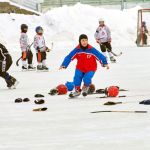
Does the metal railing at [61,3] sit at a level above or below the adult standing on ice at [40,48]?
above

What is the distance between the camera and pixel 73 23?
37.5 meters

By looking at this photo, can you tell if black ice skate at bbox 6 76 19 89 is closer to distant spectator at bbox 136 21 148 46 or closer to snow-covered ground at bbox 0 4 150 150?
snow-covered ground at bbox 0 4 150 150

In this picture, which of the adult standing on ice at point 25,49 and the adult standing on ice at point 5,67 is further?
the adult standing on ice at point 25,49

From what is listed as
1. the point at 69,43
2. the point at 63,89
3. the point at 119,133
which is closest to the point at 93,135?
the point at 119,133

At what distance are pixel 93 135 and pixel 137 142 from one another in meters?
0.62

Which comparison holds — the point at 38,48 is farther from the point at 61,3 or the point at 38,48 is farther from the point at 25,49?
the point at 61,3

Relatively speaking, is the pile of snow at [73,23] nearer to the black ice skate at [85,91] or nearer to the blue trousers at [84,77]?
the blue trousers at [84,77]

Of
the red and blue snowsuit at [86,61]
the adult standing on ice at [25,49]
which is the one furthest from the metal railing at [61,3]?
the red and blue snowsuit at [86,61]

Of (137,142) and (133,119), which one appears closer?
(137,142)

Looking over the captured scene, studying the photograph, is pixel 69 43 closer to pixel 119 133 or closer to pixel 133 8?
pixel 133 8

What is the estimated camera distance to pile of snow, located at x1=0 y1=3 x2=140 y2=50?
34.9 m

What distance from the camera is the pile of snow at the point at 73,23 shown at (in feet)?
115

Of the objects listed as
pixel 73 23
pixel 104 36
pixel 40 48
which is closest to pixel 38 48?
pixel 40 48

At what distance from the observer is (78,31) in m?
36.7
